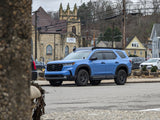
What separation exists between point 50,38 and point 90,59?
62495mm

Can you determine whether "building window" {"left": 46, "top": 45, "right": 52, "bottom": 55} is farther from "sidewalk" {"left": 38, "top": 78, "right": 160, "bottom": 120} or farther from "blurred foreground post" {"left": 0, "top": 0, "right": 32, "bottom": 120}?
"blurred foreground post" {"left": 0, "top": 0, "right": 32, "bottom": 120}

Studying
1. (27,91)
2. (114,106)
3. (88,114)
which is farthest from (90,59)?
(27,91)

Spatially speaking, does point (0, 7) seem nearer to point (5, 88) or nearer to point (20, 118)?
point (5, 88)

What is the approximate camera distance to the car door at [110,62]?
1938 cm

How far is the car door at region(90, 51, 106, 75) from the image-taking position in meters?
18.7

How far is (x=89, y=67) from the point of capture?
1841 cm

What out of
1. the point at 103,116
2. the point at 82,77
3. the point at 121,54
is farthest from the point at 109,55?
the point at 103,116

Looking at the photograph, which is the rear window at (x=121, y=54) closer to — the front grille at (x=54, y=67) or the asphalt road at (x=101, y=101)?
the front grille at (x=54, y=67)

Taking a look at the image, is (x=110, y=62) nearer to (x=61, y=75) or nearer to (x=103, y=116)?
(x=61, y=75)

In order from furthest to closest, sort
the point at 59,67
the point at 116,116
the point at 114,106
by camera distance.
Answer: the point at 59,67 → the point at 114,106 → the point at 116,116

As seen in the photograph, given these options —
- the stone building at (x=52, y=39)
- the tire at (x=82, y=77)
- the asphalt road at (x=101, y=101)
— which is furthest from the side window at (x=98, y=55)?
the stone building at (x=52, y=39)

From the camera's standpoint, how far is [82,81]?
1816 cm

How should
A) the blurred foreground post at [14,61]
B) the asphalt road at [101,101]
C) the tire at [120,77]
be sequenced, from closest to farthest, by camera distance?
1. the blurred foreground post at [14,61]
2. the asphalt road at [101,101]
3. the tire at [120,77]

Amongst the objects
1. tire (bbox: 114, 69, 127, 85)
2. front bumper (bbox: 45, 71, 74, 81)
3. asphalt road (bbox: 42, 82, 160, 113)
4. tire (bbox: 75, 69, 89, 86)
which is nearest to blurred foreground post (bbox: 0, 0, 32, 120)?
asphalt road (bbox: 42, 82, 160, 113)
